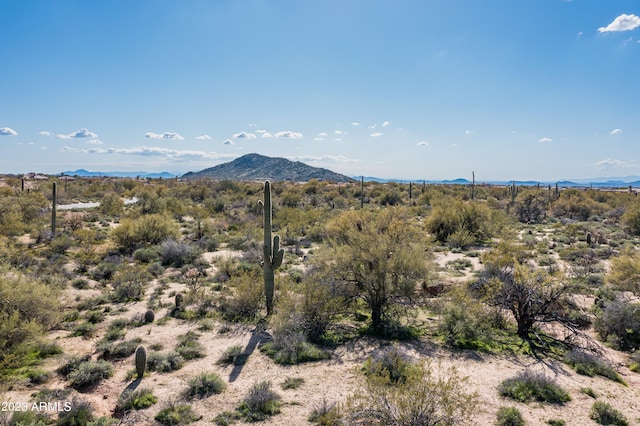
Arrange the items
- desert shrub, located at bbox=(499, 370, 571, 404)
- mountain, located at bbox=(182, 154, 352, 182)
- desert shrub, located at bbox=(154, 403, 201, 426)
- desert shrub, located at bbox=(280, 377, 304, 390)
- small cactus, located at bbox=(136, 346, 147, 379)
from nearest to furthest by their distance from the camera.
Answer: desert shrub, located at bbox=(154, 403, 201, 426)
desert shrub, located at bbox=(499, 370, 571, 404)
desert shrub, located at bbox=(280, 377, 304, 390)
small cactus, located at bbox=(136, 346, 147, 379)
mountain, located at bbox=(182, 154, 352, 182)

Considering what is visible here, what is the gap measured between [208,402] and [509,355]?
684cm

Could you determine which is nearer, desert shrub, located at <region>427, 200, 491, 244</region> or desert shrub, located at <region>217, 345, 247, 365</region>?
desert shrub, located at <region>217, 345, 247, 365</region>

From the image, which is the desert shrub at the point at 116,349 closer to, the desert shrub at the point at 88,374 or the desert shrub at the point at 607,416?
the desert shrub at the point at 88,374

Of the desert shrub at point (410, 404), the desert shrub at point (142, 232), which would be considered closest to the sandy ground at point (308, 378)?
the desert shrub at point (410, 404)

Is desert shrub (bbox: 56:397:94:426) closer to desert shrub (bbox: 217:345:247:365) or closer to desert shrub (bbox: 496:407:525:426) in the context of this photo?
desert shrub (bbox: 217:345:247:365)

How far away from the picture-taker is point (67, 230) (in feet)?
70.5

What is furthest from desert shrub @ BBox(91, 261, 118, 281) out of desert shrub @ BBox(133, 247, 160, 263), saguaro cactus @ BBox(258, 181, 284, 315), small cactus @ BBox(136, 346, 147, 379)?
small cactus @ BBox(136, 346, 147, 379)

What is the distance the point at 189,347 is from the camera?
9203 millimetres

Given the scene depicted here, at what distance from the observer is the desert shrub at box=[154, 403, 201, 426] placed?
20.9ft

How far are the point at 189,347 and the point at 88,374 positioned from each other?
7.17 feet

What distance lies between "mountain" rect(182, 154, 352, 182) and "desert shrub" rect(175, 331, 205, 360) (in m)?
118

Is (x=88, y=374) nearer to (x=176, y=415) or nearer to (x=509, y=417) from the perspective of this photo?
(x=176, y=415)

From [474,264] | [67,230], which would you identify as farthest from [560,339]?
[67,230]

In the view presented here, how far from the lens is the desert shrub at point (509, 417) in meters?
6.25
